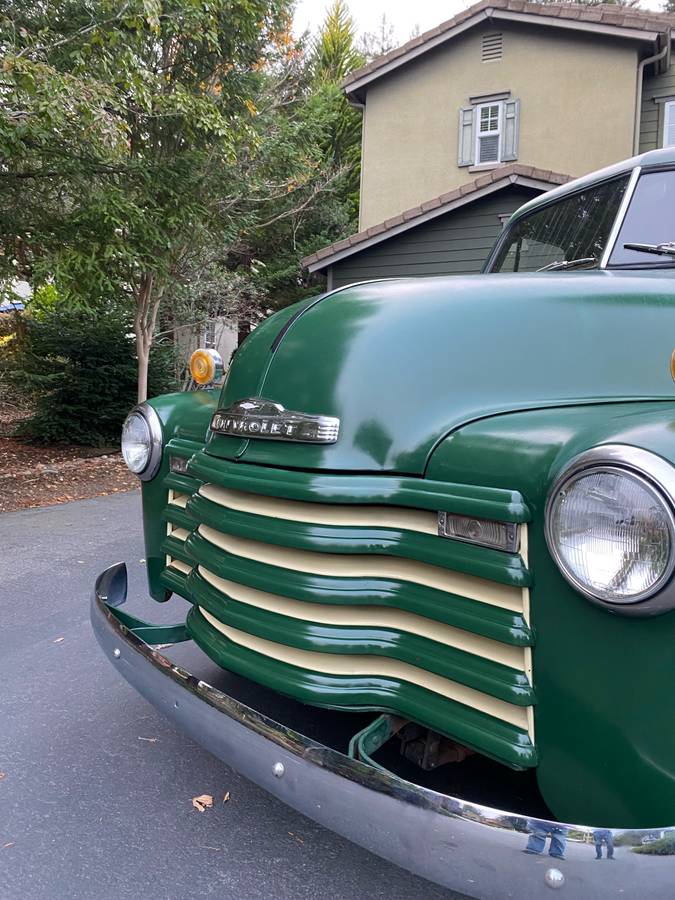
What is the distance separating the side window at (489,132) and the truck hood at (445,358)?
1232 cm

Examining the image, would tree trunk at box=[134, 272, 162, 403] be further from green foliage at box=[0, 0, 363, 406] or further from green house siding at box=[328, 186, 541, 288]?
green house siding at box=[328, 186, 541, 288]

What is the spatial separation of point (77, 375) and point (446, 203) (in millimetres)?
6265

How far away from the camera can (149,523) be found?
8.87ft

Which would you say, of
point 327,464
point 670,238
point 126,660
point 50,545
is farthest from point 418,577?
point 50,545

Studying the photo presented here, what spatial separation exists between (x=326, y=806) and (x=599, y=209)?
2.33 m

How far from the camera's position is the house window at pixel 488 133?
13.2 metres

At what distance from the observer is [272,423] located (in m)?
1.86

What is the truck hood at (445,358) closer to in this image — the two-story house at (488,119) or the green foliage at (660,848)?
the green foliage at (660,848)

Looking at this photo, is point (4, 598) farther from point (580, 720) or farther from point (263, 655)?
point (580, 720)

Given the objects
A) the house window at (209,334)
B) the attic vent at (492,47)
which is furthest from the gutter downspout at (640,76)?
the house window at (209,334)

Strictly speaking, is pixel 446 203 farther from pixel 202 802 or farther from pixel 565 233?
pixel 202 802

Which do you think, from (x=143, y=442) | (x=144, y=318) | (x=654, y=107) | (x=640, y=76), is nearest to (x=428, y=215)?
(x=640, y=76)

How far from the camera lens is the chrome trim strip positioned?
249cm

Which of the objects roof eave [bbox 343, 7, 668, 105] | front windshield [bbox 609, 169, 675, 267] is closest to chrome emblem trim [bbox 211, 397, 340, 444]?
front windshield [bbox 609, 169, 675, 267]
